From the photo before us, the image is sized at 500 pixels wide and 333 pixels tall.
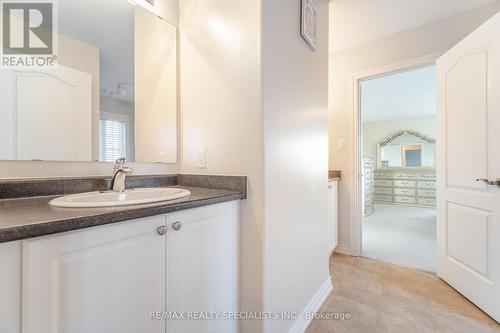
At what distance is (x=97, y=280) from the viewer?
627 mm

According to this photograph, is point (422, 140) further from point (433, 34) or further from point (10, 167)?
point (10, 167)

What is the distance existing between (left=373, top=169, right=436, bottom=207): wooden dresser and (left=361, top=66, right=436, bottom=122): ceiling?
1519mm

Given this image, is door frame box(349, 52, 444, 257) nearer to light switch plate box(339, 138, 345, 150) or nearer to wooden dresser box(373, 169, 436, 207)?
light switch plate box(339, 138, 345, 150)

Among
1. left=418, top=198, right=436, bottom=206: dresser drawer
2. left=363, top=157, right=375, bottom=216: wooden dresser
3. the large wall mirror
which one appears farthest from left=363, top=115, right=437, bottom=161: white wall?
the large wall mirror

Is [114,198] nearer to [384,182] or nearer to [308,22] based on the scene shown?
[308,22]

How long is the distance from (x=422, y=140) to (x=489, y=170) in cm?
511

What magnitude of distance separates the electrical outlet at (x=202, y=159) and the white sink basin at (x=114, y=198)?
0.22 meters

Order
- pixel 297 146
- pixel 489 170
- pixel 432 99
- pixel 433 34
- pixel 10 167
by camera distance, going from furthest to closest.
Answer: pixel 432 99 → pixel 433 34 → pixel 489 170 → pixel 297 146 → pixel 10 167

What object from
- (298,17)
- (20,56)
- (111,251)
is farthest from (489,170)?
(20,56)

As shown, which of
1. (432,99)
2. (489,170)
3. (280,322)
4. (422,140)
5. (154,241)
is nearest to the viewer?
(154,241)

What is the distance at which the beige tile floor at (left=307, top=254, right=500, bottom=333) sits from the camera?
1.38 meters

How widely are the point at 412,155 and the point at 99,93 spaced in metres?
6.90

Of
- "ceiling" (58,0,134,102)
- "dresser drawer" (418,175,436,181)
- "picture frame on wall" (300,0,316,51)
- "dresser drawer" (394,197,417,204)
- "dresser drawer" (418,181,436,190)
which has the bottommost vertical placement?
"dresser drawer" (394,197,417,204)

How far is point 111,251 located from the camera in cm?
66
